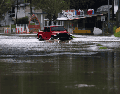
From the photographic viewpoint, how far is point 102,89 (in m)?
9.39

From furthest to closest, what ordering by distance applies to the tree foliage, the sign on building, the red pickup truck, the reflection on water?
1. the tree foliage
2. the sign on building
3. the red pickup truck
4. the reflection on water

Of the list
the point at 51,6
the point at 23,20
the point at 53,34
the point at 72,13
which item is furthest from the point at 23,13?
the point at 53,34

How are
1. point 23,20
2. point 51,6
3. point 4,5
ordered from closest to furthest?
point 51,6, point 23,20, point 4,5

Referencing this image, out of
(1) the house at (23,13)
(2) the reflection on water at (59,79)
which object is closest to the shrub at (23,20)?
(1) the house at (23,13)

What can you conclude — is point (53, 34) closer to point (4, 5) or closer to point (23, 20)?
point (23, 20)

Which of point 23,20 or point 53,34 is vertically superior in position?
point 23,20

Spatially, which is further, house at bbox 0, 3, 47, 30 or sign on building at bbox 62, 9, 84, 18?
house at bbox 0, 3, 47, 30

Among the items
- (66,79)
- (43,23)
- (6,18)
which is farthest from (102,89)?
(6,18)

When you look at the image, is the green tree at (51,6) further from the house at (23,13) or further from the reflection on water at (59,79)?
the reflection on water at (59,79)

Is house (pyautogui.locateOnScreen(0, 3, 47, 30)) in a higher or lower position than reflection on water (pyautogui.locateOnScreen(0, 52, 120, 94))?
higher

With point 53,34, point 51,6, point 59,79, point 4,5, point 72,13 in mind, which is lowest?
point 59,79

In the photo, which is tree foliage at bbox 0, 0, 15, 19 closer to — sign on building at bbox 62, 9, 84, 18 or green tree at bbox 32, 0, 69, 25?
green tree at bbox 32, 0, 69, 25

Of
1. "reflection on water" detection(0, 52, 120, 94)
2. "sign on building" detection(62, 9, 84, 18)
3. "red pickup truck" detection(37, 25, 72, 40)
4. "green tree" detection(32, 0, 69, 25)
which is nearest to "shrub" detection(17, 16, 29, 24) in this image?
"green tree" detection(32, 0, 69, 25)

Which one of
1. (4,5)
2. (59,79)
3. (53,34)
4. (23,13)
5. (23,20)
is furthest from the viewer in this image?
(4,5)
